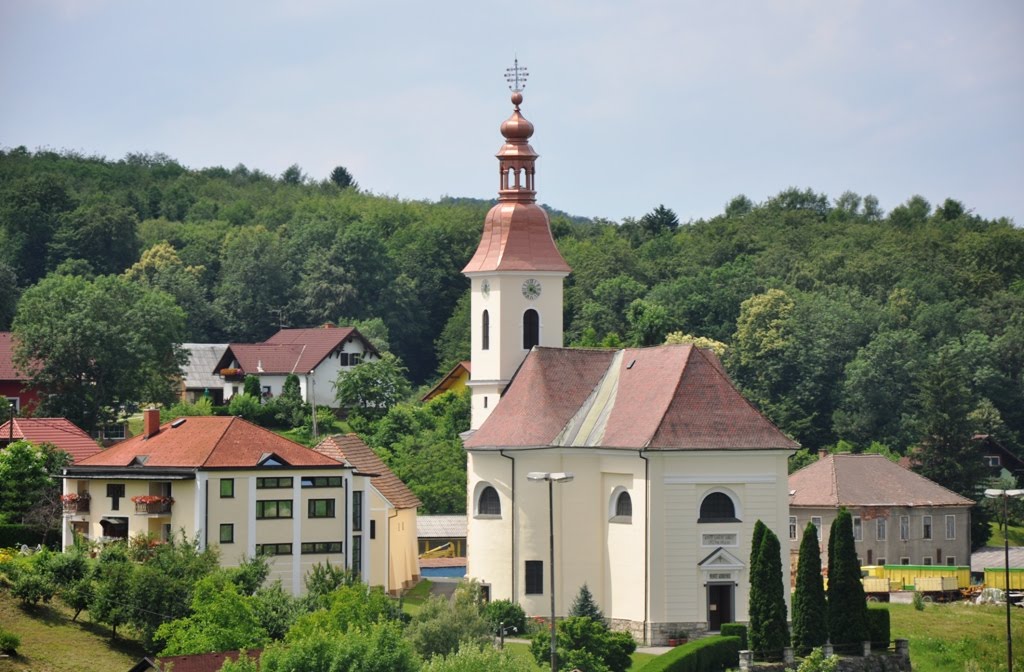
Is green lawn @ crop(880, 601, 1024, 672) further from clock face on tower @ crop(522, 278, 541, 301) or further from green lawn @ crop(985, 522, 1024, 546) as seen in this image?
green lawn @ crop(985, 522, 1024, 546)

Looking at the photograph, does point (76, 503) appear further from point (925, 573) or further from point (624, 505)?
point (925, 573)

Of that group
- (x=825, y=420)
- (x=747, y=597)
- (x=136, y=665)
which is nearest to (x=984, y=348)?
(x=825, y=420)

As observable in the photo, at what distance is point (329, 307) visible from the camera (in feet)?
460

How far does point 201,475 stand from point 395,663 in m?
18.2

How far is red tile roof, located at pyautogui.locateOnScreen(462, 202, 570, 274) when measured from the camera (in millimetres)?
79750

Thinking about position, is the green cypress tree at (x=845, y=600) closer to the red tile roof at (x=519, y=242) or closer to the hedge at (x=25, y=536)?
the red tile roof at (x=519, y=242)

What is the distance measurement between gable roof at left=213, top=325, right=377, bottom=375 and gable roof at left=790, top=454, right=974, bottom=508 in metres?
32.0

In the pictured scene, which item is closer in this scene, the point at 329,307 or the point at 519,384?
the point at 519,384

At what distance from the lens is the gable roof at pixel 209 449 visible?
7362 centimetres

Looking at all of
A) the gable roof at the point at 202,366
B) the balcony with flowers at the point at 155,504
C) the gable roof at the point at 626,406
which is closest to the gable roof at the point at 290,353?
the gable roof at the point at 202,366

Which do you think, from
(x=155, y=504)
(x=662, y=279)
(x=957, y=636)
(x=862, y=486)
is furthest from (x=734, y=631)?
(x=662, y=279)

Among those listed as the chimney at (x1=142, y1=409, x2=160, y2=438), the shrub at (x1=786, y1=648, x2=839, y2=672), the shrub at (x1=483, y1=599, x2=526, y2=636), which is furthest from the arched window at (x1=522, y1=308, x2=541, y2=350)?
the shrub at (x1=786, y1=648, x2=839, y2=672)

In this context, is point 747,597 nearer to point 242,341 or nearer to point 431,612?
point 431,612

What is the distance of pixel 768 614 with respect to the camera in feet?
216
